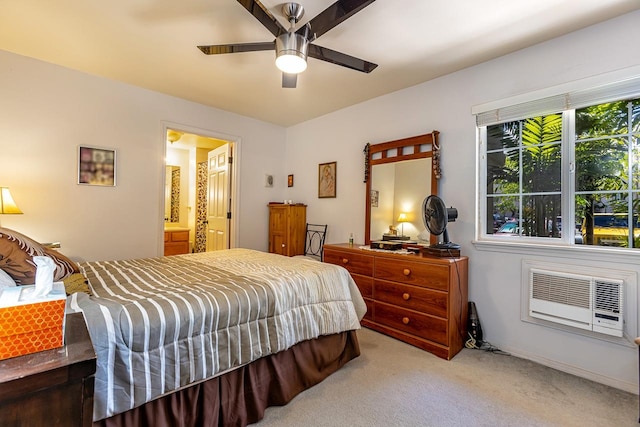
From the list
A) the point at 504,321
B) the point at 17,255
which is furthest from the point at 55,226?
the point at 504,321

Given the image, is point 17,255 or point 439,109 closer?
point 17,255

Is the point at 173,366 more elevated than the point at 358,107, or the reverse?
the point at 358,107

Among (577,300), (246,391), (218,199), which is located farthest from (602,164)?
(218,199)

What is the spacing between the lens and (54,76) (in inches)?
110

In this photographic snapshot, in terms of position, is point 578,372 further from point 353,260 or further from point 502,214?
point 353,260

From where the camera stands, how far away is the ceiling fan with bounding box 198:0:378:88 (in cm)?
159

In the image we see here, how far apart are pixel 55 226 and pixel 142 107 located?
1532 millimetres

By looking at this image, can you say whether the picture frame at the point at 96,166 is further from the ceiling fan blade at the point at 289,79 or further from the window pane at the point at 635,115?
the window pane at the point at 635,115

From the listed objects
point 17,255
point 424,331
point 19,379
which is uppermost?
point 17,255

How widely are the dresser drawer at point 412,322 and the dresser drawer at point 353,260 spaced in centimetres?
34

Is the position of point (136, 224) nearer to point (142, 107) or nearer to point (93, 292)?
point (142, 107)

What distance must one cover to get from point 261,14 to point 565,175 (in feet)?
8.24

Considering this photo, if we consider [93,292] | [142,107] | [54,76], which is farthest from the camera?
[142,107]

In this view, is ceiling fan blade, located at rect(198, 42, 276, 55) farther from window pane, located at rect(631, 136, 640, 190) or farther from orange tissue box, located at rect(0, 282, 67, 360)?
window pane, located at rect(631, 136, 640, 190)
